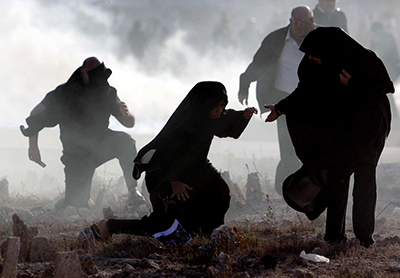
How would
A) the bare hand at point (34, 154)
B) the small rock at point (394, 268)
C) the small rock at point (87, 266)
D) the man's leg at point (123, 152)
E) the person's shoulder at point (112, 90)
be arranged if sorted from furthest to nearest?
the man's leg at point (123, 152), the person's shoulder at point (112, 90), the bare hand at point (34, 154), the small rock at point (394, 268), the small rock at point (87, 266)

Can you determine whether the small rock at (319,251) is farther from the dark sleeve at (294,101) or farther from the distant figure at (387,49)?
the distant figure at (387,49)

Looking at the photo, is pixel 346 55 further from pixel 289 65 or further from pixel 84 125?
pixel 84 125

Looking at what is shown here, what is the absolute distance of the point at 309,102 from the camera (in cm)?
399

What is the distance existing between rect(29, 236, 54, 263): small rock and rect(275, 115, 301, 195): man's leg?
17.2 ft

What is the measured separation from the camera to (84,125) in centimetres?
741

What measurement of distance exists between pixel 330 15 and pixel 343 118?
262 inches

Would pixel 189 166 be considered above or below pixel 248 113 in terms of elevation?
below

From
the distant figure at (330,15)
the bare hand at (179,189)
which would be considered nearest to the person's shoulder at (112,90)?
the bare hand at (179,189)

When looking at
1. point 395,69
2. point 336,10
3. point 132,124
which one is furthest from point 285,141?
point 395,69

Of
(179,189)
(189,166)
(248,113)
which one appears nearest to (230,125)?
(248,113)

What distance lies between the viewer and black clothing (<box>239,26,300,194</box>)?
309 inches

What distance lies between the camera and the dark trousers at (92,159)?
24.8 feet

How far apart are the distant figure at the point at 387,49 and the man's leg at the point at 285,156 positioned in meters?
7.24

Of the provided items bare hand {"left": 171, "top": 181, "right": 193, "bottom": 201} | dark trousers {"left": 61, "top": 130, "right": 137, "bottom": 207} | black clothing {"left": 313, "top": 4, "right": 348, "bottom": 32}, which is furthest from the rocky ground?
black clothing {"left": 313, "top": 4, "right": 348, "bottom": 32}
